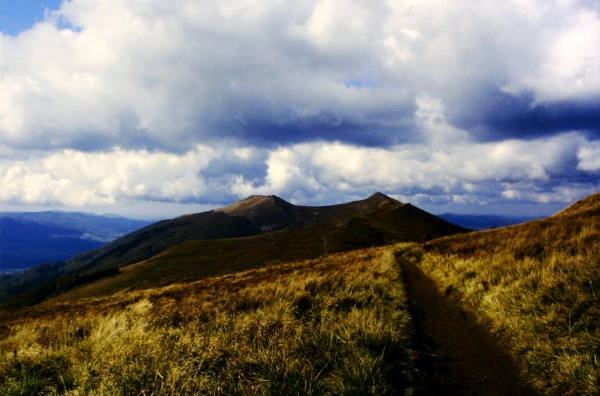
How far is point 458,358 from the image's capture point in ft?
24.4

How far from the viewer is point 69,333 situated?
11.2 m

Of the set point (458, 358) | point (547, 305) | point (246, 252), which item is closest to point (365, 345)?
point (458, 358)

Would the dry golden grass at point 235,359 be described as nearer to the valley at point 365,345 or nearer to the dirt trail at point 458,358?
the valley at point 365,345

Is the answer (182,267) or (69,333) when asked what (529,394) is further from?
(182,267)

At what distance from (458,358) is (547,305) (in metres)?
2.83

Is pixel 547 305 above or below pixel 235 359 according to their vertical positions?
above

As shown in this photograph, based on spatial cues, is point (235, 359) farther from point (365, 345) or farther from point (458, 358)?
point (458, 358)

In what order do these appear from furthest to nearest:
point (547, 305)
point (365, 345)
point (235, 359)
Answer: point (547, 305) → point (365, 345) → point (235, 359)

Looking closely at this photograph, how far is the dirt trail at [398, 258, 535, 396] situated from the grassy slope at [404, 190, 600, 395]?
0.38 m

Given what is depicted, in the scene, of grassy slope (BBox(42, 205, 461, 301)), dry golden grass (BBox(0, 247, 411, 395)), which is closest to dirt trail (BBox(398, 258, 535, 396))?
dry golden grass (BBox(0, 247, 411, 395))

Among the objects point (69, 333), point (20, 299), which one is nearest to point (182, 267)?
point (69, 333)

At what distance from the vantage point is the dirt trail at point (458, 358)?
6.12m

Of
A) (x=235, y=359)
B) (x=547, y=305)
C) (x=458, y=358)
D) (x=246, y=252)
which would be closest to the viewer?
(x=235, y=359)

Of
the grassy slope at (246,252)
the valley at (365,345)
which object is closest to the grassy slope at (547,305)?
the valley at (365,345)
